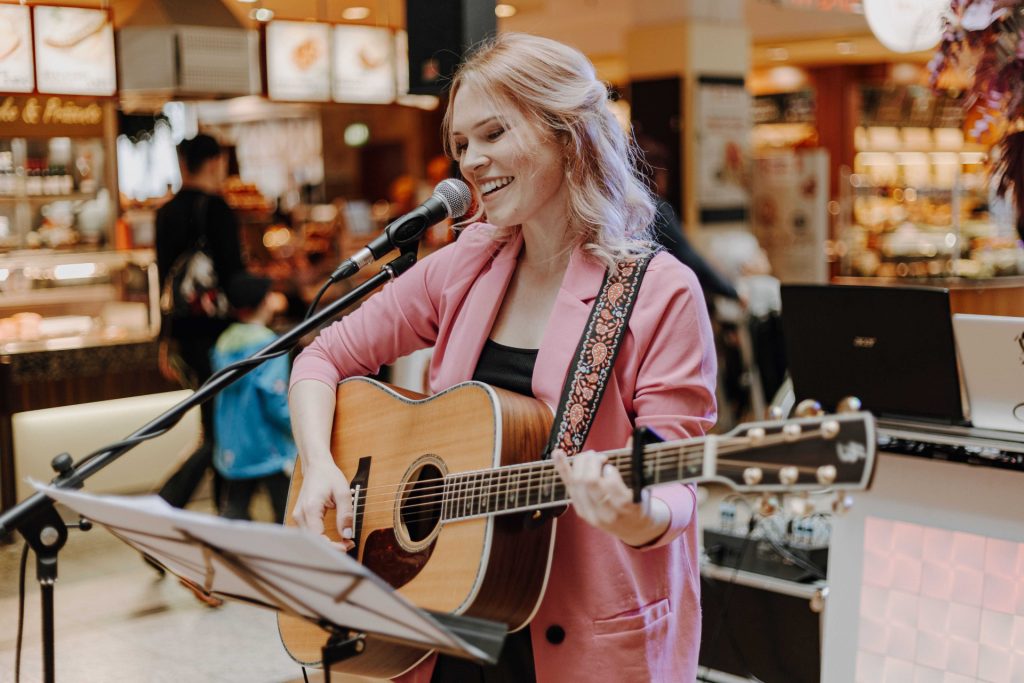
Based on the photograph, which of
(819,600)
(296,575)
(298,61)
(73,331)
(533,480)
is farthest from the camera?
(298,61)

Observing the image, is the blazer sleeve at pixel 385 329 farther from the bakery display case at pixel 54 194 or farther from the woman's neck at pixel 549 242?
the bakery display case at pixel 54 194

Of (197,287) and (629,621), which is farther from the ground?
(197,287)

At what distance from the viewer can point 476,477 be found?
1.70m

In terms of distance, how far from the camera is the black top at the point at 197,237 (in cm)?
507

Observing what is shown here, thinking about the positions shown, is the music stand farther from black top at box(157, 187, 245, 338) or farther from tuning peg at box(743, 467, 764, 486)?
black top at box(157, 187, 245, 338)

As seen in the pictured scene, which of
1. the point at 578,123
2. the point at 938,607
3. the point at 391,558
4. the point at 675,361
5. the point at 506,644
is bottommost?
the point at 938,607

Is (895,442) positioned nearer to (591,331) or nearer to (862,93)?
(591,331)

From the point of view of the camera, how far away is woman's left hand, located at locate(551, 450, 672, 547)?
141 centimetres

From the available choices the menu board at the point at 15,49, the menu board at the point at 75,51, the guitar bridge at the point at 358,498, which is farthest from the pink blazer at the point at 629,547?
the menu board at the point at 75,51

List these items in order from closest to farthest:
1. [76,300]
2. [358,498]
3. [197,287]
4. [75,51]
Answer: [358,498] → [197,287] → [75,51] → [76,300]

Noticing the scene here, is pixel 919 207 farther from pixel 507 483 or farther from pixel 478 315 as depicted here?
pixel 507 483

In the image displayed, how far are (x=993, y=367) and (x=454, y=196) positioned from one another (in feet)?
4.48

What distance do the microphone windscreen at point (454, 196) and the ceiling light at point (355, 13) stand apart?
4.92 meters

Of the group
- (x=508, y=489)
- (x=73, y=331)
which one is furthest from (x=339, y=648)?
(x=73, y=331)
